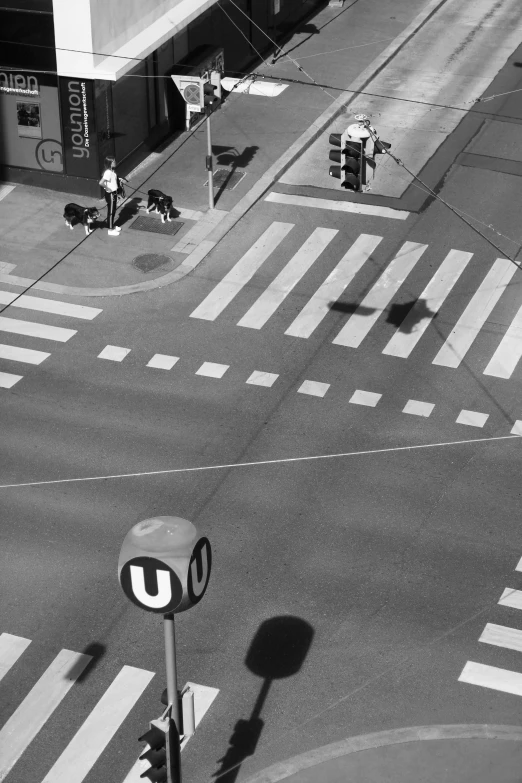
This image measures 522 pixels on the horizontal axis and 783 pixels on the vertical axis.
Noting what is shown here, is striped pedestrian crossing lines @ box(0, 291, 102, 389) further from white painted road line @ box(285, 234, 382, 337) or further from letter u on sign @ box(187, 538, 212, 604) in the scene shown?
letter u on sign @ box(187, 538, 212, 604)

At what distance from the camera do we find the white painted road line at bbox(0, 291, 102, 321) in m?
27.3

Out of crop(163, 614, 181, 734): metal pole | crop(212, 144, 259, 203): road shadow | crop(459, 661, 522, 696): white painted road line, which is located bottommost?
crop(212, 144, 259, 203): road shadow

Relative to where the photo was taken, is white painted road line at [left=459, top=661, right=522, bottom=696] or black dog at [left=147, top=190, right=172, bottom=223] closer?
white painted road line at [left=459, top=661, right=522, bottom=696]

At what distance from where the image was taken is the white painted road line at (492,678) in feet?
56.6

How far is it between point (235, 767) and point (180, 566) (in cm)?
506

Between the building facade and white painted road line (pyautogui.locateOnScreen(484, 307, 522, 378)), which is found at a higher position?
the building facade

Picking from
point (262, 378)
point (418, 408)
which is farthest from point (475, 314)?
point (262, 378)

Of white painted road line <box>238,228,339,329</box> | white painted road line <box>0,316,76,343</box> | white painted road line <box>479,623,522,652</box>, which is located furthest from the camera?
white painted road line <box>238,228,339,329</box>

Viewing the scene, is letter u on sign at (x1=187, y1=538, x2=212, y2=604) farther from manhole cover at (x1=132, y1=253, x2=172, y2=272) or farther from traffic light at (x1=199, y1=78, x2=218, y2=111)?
traffic light at (x1=199, y1=78, x2=218, y2=111)

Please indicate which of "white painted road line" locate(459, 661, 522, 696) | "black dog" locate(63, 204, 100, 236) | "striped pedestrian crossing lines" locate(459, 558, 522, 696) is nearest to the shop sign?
"black dog" locate(63, 204, 100, 236)

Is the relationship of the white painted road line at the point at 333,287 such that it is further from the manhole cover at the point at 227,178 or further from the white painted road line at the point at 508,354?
the manhole cover at the point at 227,178

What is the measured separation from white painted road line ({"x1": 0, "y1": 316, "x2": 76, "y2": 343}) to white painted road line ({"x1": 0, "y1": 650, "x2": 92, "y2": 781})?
392 inches

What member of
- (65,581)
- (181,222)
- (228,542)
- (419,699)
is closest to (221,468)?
(228,542)

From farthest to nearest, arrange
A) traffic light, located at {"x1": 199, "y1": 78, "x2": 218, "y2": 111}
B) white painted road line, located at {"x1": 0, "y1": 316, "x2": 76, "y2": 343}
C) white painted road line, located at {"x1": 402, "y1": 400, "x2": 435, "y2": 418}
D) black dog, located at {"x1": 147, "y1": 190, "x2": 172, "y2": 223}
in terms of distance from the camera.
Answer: black dog, located at {"x1": 147, "y1": 190, "x2": 172, "y2": 223}, traffic light, located at {"x1": 199, "y1": 78, "x2": 218, "y2": 111}, white painted road line, located at {"x1": 0, "y1": 316, "x2": 76, "y2": 343}, white painted road line, located at {"x1": 402, "y1": 400, "x2": 435, "y2": 418}
